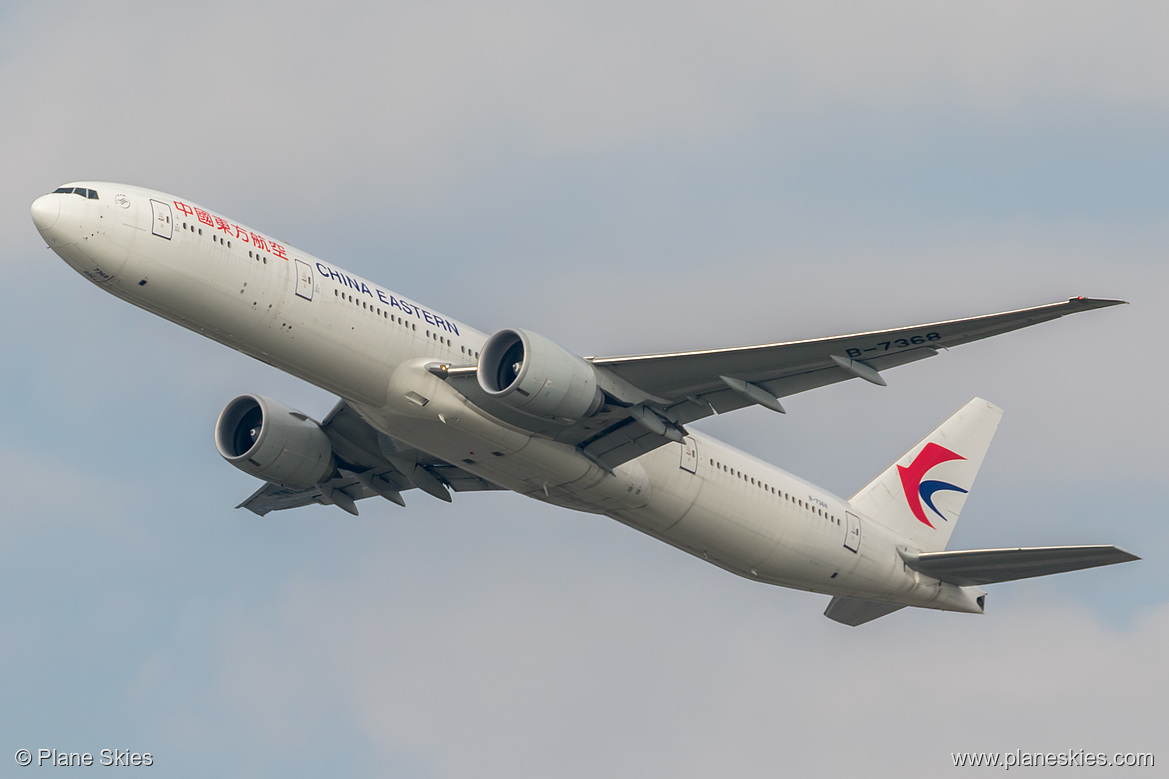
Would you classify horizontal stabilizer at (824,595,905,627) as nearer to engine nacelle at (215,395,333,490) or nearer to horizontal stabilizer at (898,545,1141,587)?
horizontal stabilizer at (898,545,1141,587)

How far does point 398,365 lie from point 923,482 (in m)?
19.5

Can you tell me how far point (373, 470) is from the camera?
135 feet

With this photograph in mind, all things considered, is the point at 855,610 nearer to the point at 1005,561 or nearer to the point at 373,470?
the point at 1005,561

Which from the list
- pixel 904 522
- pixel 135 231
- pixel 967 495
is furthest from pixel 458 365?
pixel 967 495

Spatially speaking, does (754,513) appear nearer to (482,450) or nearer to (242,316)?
(482,450)

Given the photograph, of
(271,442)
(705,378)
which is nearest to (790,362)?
(705,378)

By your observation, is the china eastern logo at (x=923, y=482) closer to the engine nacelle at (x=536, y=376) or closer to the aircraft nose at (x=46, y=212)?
the engine nacelle at (x=536, y=376)

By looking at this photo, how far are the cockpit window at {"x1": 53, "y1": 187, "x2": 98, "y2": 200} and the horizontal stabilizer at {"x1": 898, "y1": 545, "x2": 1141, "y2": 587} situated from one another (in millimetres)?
24299

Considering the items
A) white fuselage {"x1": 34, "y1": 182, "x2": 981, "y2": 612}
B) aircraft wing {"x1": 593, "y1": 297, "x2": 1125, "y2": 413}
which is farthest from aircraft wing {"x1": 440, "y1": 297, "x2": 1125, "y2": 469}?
white fuselage {"x1": 34, "y1": 182, "x2": 981, "y2": 612}

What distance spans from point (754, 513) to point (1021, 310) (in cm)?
1152

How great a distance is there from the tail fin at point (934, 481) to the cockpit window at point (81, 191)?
2360cm

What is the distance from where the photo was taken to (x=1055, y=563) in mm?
37781

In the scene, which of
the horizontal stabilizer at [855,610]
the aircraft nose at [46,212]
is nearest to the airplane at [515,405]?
the aircraft nose at [46,212]

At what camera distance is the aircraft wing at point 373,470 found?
39.8 metres
